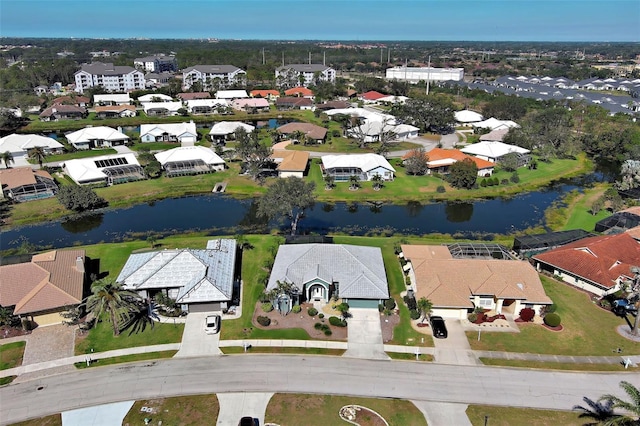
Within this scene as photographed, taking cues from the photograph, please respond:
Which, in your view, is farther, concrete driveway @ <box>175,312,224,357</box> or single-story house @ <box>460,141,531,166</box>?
single-story house @ <box>460,141,531,166</box>

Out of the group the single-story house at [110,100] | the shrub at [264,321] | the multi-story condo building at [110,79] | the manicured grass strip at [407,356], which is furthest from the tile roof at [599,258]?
the multi-story condo building at [110,79]

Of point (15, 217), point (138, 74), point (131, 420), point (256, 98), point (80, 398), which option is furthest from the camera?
point (138, 74)

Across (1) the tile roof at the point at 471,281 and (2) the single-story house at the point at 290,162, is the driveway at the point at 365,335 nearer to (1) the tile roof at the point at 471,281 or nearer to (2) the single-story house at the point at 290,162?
(1) the tile roof at the point at 471,281

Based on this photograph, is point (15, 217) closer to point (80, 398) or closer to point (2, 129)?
point (80, 398)

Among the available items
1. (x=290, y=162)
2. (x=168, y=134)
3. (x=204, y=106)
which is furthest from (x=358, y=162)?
(x=204, y=106)

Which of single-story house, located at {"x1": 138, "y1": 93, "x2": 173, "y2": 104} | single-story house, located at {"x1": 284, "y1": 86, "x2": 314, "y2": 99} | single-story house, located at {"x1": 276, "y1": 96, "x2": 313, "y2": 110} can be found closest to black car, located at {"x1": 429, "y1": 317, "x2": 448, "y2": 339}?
single-story house, located at {"x1": 276, "y1": 96, "x2": 313, "y2": 110}

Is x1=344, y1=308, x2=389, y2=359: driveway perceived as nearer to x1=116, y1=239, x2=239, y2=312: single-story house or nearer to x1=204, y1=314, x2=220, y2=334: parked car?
x1=204, y1=314, x2=220, y2=334: parked car

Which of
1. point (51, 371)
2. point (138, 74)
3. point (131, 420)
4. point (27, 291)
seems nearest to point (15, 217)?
point (27, 291)
